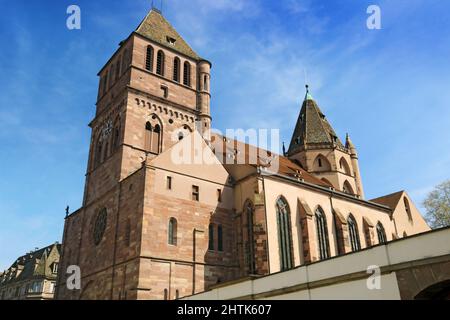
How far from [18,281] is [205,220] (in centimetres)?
3859

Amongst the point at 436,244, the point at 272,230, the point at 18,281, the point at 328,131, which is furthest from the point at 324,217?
the point at 18,281

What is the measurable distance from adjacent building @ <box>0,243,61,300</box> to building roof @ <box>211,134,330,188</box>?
28083 mm

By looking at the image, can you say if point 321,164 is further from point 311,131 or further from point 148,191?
point 148,191

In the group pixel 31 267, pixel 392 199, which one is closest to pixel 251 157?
pixel 392 199

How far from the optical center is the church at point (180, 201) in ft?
72.2

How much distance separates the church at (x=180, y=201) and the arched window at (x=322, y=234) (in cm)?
7

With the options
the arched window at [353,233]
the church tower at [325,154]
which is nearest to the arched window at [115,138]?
the church tower at [325,154]

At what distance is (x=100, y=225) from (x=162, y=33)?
57.4 feet

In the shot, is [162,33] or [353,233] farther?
[162,33]

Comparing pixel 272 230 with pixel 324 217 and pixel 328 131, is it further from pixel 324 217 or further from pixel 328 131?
pixel 328 131

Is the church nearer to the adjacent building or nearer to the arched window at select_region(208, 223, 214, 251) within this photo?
the arched window at select_region(208, 223, 214, 251)

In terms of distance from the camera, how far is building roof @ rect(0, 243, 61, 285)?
50.0 meters

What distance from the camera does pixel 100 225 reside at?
85.4 feet

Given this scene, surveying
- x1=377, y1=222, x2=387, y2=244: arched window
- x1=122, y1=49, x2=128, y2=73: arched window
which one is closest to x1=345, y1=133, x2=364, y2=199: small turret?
x1=377, y1=222, x2=387, y2=244: arched window
